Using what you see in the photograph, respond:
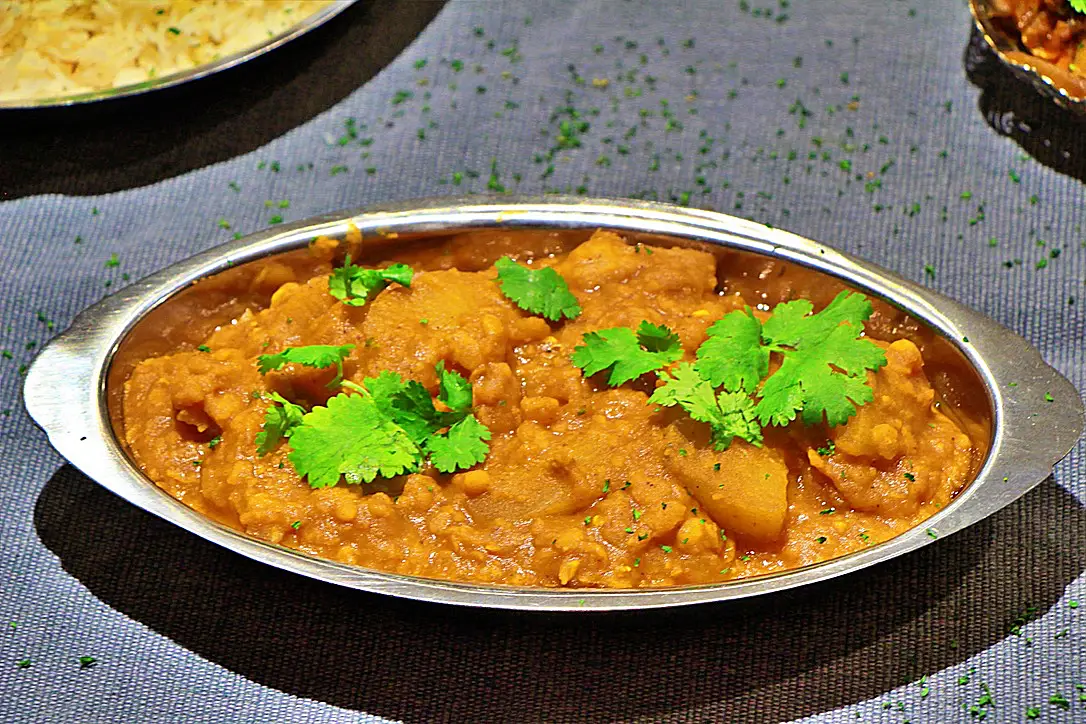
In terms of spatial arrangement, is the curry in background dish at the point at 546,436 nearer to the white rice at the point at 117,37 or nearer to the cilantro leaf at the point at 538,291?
the cilantro leaf at the point at 538,291

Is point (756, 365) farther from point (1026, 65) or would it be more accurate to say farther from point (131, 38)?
point (131, 38)

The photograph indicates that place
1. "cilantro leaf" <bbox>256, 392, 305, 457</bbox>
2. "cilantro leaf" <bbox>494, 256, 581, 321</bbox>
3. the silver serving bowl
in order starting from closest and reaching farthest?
"cilantro leaf" <bbox>256, 392, 305, 457</bbox> → "cilantro leaf" <bbox>494, 256, 581, 321</bbox> → the silver serving bowl

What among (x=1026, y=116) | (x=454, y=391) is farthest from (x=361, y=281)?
(x=1026, y=116)

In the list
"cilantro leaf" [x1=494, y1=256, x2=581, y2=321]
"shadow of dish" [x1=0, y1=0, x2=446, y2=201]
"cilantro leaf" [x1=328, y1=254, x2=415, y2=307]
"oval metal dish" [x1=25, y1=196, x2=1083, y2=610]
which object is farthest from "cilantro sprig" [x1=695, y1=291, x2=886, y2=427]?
"shadow of dish" [x1=0, y1=0, x2=446, y2=201]

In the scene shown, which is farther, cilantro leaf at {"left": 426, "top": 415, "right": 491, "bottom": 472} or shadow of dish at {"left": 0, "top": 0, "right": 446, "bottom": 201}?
shadow of dish at {"left": 0, "top": 0, "right": 446, "bottom": 201}

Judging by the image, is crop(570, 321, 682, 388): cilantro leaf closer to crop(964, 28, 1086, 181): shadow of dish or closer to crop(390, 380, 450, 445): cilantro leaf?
crop(390, 380, 450, 445): cilantro leaf

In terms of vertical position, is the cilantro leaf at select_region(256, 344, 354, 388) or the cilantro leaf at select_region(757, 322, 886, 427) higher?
the cilantro leaf at select_region(757, 322, 886, 427)
